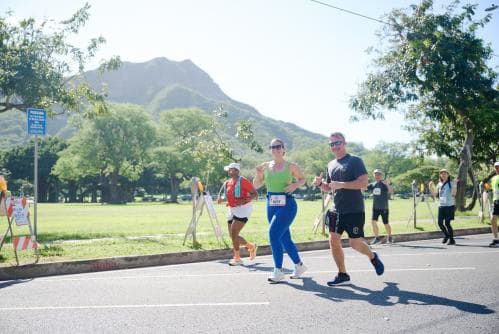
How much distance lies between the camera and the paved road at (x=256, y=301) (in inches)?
174

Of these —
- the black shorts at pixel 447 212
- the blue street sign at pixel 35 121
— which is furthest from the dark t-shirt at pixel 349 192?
the blue street sign at pixel 35 121

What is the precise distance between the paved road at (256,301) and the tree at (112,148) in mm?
61231

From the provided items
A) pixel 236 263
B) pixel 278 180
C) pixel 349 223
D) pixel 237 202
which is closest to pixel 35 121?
pixel 237 202

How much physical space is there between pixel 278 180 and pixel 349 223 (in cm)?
126

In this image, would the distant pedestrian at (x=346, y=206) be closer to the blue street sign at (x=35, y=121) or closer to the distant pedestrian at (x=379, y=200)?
the distant pedestrian at (x=379, y=200)

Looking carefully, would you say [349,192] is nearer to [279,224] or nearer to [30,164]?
[279,224]

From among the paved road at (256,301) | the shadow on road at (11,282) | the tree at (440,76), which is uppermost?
the tree at (440,76)

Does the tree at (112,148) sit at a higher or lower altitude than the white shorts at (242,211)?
higher

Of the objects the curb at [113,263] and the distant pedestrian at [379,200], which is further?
the distant pedestrian at [379,200]

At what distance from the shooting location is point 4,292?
6.46 metres

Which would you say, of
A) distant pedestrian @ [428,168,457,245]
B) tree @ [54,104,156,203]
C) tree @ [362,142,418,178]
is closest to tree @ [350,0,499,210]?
distant pedestrian @ [428,168,457,245]

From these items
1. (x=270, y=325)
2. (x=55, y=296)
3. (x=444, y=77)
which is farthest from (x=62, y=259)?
(x=444, y=77)

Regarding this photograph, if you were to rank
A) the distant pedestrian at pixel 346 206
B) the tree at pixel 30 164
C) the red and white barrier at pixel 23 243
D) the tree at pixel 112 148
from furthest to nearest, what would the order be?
the tree at pixel 30 164, the tree at pixel 112 148, the red and white barrier at pixel 23 243, the distant pedestrian at pixel 346 206

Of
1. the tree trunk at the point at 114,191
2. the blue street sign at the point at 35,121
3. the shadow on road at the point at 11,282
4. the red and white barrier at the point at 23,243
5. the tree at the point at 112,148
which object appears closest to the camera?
the shadow on road at the point at 11,282
